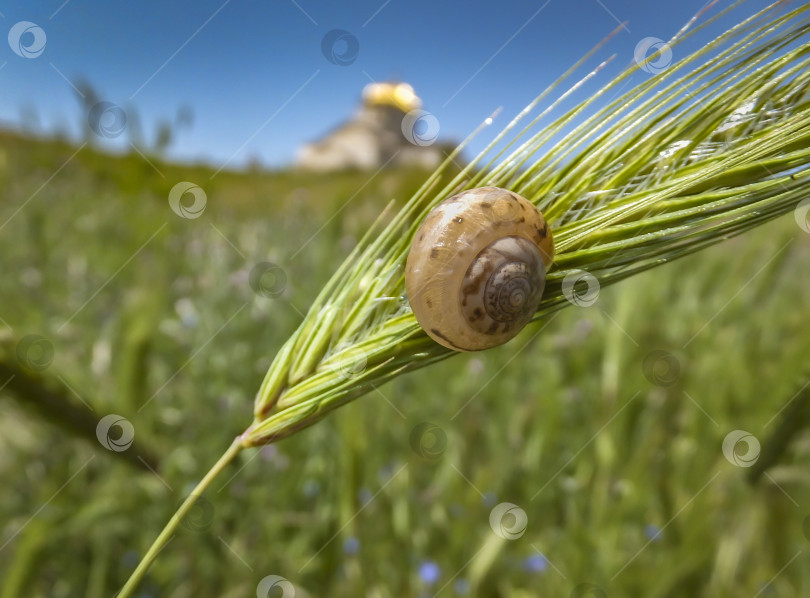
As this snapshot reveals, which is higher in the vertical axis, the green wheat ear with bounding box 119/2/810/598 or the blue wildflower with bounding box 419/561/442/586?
the green wheat ear with bounding box 119/2/810/598

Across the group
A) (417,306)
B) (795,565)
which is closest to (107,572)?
(417,306)

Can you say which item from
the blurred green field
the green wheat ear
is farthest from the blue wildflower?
the green wheat ear

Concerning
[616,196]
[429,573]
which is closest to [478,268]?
[616,196]

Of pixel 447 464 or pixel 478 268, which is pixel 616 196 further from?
pixel 447 464

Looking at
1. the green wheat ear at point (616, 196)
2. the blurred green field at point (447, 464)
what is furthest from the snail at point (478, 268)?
the blurred green field at point (447, 464)

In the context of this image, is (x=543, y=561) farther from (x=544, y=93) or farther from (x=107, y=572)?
(x=544, y=93)

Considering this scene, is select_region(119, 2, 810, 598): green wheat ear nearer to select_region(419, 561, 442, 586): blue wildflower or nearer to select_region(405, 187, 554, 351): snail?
select_region(405, 187, 554, 351): snail

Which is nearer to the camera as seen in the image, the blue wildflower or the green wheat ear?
the green wheat ear
